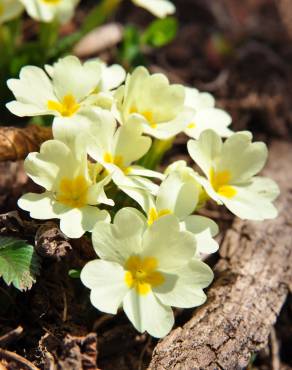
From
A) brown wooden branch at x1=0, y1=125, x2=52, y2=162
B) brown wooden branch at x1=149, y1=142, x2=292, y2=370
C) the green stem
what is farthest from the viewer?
the green stem

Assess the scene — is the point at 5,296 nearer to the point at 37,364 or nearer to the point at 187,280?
the point at 37,364

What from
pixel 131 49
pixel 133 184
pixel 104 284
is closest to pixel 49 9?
pixel 131 49

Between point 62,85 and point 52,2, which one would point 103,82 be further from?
point 52,2

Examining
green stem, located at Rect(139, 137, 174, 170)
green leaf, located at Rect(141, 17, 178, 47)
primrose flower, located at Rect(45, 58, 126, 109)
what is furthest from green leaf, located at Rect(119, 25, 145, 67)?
green stem, located at Rect(139, 137, 174, 170)

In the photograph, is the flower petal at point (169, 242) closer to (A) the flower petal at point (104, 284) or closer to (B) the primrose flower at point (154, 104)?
(A) the flower petal at point (104, 284)

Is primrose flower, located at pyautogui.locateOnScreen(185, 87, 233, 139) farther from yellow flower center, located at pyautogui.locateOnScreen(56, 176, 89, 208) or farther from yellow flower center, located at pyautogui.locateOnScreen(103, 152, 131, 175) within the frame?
yellow flower center, located at pyautogui.locateOnScreen(56, 176, 89, 208)
